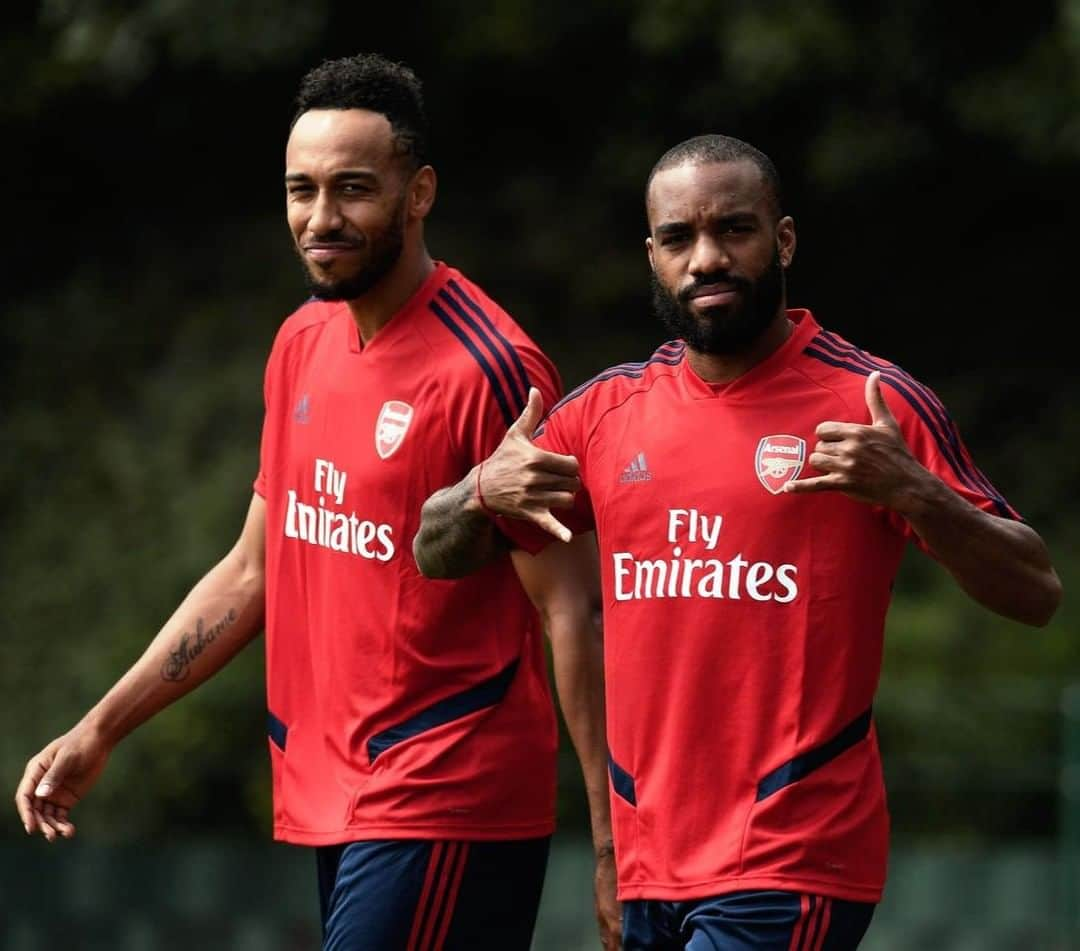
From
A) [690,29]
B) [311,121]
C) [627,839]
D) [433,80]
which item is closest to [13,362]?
[433,80]

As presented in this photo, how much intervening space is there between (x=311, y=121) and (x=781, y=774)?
1.73 meters

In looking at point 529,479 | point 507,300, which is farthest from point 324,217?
point 507,300

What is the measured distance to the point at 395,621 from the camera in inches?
194

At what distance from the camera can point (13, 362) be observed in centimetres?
1310

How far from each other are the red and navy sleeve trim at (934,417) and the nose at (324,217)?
3.63ft

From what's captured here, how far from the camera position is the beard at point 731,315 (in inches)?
173

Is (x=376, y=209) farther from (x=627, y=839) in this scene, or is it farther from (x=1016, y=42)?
(x=1016, y=42)

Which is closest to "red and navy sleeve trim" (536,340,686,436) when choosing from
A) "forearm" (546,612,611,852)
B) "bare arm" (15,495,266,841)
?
"forearm" (546,612,611,852)

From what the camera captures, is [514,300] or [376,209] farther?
[514,300]

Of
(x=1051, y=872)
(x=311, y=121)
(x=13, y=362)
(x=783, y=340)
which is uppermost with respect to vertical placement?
(x=311, y=121)

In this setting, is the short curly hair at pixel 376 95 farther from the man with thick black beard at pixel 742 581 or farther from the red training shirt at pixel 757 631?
the red training shirt at pixel 757 631

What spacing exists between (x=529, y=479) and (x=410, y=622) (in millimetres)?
675

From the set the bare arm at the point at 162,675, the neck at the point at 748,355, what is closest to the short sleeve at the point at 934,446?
the neck at the point at 748,355

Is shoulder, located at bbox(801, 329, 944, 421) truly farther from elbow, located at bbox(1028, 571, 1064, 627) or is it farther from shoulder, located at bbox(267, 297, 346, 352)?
shoulder, located at bbox(267, 297, 346, 352)
